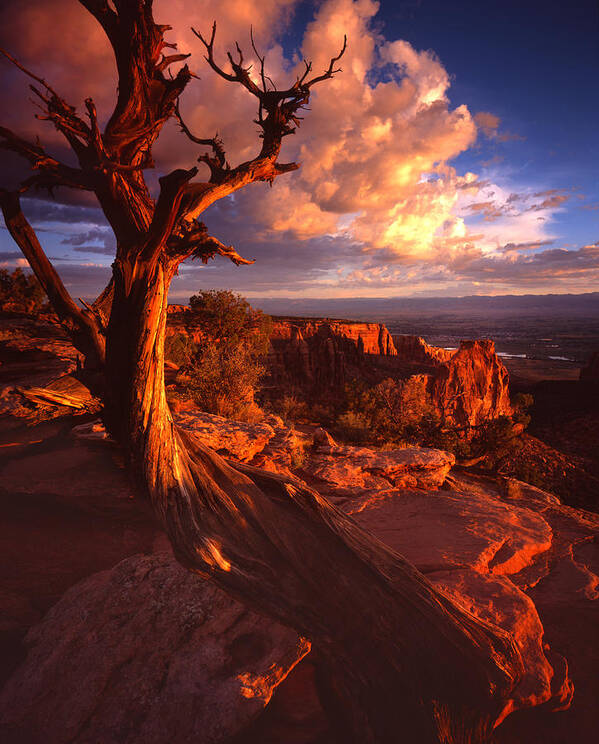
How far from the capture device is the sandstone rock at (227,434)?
22.8 ft

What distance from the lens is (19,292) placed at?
20703 mm

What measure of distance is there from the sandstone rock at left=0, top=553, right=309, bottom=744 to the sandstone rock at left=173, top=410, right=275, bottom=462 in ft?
12.0

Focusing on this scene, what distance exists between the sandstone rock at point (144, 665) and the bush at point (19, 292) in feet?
66.5

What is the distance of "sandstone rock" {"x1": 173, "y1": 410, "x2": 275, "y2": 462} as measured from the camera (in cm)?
696

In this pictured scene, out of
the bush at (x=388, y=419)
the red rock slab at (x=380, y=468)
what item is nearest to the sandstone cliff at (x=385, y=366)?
the bush at (x=388, y=419)

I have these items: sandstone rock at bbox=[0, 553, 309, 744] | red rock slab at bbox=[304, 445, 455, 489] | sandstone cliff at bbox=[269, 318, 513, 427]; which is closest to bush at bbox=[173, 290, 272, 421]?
red rock slab at bbox=[304, 445, 455, 489]

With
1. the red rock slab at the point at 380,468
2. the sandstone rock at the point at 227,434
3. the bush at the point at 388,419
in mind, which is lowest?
the bush at the point at 388,419

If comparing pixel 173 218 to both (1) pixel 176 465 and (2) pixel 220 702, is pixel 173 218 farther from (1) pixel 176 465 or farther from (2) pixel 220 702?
Answer: (2) pixel 220 702

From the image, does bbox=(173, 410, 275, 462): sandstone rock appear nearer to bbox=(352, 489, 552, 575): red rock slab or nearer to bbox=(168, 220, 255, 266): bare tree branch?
bbox=(352, 489, 552, 575): red rock slab

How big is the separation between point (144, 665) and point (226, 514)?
4.06ft

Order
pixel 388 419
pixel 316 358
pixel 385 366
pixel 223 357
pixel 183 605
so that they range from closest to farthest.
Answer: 1. pixel 183 605
2. pixel 223 357
3. pixel 388 419
4. pixel 316 358
5. pixel 385 366

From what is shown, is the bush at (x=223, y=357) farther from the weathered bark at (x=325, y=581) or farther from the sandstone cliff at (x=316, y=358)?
the sandstone cliff at (x=316, y=358)

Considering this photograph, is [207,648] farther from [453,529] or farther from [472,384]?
[472,384]

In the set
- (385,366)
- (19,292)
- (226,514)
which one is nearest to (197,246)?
(226,514)
